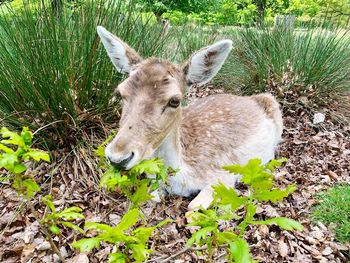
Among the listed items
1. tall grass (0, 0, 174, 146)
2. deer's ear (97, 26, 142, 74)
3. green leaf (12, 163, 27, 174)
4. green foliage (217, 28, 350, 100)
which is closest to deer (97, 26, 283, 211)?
deer's ear (97, 26, 142, 74)

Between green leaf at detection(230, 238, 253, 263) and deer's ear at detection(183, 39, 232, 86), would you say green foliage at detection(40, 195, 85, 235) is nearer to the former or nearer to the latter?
green leaf at detection(230, 238, 253, 263)

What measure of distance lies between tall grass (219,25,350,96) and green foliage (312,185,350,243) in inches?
107

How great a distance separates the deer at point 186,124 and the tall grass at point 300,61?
1.33 metres

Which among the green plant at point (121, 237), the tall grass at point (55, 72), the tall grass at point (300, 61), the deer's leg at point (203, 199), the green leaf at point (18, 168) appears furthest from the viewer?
the tall grass at point (300, 61)

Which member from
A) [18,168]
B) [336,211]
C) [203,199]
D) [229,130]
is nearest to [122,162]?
[18,168]

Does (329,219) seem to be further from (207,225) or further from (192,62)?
(207,225)

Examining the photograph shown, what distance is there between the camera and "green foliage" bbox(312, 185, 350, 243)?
315cm

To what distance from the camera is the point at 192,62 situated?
3361 millimetres

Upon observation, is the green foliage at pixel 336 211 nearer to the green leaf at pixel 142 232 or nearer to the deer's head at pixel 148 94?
the deer's head at pixel 148 94

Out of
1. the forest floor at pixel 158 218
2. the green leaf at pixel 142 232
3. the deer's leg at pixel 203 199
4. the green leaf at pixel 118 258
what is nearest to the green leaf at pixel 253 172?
the green leaf at pixel 142 232

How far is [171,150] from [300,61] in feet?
11.6

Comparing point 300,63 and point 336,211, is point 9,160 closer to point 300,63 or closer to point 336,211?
point 336,211

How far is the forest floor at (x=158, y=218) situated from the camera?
2762mm

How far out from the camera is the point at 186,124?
418 centimetres
